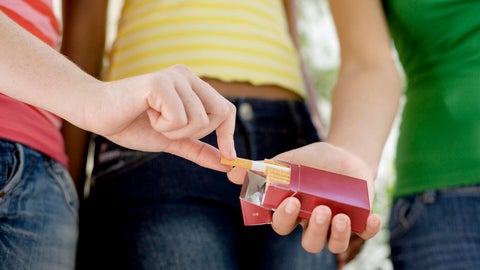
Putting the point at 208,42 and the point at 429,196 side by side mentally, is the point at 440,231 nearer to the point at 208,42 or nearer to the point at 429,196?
the point at 429,196

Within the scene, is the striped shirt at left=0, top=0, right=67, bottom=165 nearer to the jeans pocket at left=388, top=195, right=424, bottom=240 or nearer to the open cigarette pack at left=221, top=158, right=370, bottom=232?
the open cigarette pack at left=221, top=158, right=370, bottom=232

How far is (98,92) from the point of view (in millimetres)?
621

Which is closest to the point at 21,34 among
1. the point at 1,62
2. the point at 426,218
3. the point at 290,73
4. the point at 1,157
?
the point at 1,62

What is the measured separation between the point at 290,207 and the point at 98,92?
0.27 m

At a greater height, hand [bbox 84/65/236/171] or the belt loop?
hand [bbox 84/65/236/171]

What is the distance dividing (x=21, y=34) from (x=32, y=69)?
0.17ft

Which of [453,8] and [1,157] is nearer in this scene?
[1,157]

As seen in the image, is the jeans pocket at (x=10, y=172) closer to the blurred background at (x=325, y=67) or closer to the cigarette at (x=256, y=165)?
the cigarette at (x=256, y=165)

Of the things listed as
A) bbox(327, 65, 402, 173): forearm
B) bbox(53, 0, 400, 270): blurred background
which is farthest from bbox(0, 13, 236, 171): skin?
bbox(53, 0, 400, 270): blurred background

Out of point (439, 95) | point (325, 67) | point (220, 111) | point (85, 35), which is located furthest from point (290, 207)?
point (325, 67)

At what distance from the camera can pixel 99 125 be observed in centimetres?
62

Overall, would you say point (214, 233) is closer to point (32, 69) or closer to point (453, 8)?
point (32, 69)

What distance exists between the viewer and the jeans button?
103cm

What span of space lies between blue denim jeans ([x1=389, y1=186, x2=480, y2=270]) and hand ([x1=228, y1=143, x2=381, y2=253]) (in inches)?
9.0
